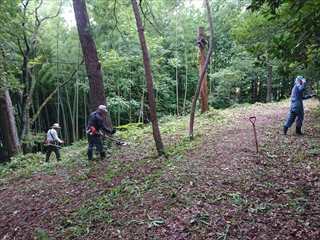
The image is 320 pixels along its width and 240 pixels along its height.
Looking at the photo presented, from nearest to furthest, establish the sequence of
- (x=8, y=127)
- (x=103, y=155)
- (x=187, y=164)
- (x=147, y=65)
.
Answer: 1. (x=187, y=164)
2. (x=147, y=65)
3. (x=103, y=155)
4. (x=8, y=127)

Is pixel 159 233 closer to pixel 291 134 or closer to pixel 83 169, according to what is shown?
pixel 83 169

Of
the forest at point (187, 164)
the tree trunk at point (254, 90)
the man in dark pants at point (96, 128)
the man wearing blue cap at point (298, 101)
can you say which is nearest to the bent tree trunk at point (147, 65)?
the forest at point (187, 164)

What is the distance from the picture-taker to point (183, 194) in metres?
5.22

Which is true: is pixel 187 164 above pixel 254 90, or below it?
below

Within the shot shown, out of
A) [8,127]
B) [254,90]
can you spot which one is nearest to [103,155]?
[8,127]

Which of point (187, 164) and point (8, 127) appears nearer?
point (187, 164)

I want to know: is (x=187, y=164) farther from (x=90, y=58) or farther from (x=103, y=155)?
(x=90, y=58)

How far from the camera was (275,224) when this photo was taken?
13.5 feet

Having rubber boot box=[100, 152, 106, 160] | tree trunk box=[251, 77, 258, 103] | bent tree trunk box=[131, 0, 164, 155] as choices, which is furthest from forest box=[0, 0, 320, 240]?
tree trunk box=[251, 77, 258, 103]

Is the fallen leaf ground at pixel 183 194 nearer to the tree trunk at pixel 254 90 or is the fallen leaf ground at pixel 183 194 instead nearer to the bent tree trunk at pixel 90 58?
the bent tree trunk at pixel 90 58

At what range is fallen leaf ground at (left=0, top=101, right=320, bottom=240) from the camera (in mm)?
4336

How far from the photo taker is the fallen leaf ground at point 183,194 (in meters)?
4.34

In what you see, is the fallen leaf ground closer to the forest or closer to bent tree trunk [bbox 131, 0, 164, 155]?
the forest

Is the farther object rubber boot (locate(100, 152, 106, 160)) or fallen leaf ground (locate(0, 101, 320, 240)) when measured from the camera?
rubber boot (locate(100, 152, 106, 160))
